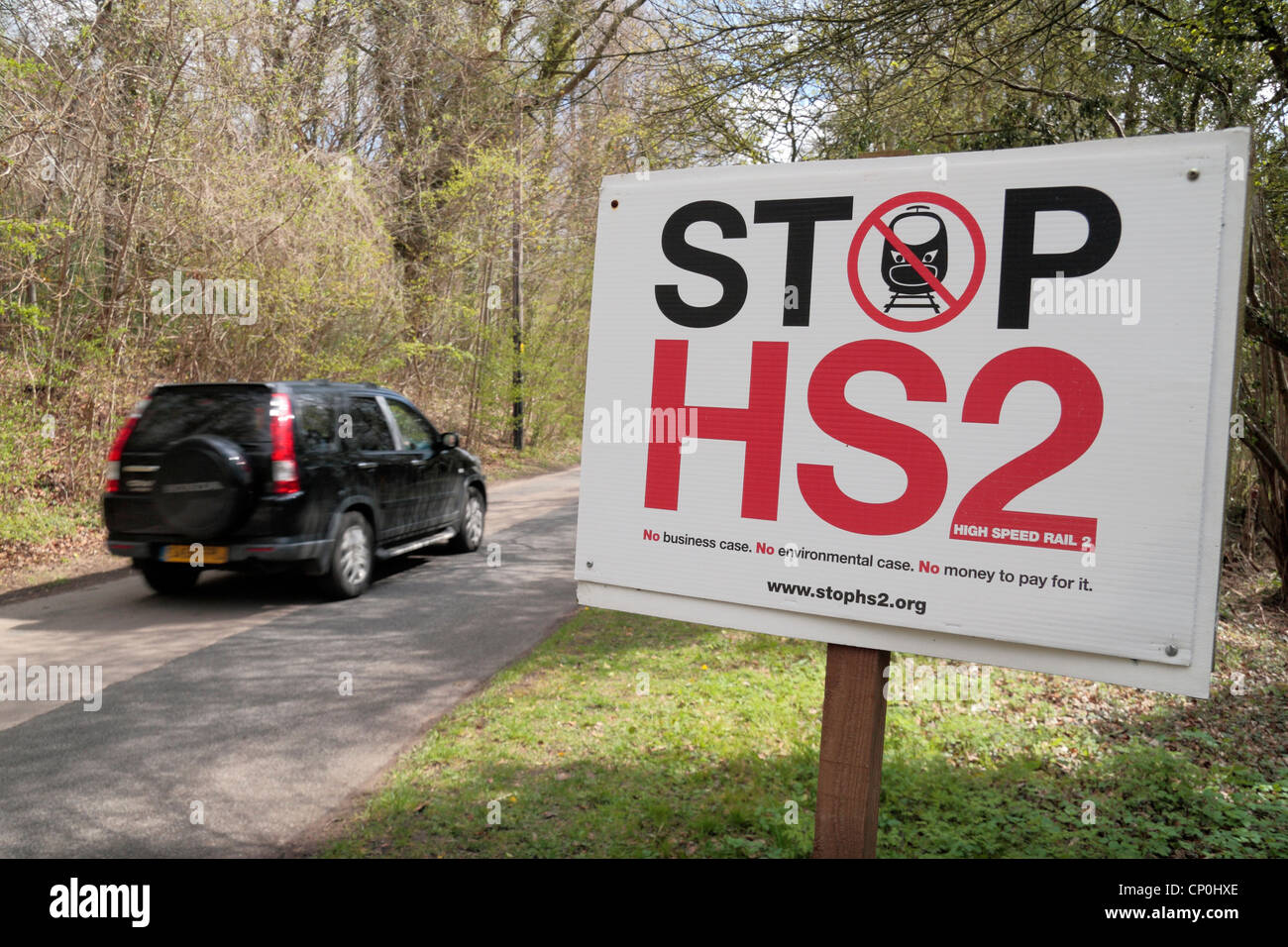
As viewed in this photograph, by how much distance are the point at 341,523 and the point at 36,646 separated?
2602 mm

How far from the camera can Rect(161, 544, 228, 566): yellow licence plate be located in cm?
792

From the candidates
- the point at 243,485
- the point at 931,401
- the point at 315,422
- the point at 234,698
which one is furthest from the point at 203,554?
the point at 931,401

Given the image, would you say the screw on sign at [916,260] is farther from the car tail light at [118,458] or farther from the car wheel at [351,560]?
the car tail light at [118,458]

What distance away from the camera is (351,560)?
875 centimetres

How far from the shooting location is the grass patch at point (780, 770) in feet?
13.0

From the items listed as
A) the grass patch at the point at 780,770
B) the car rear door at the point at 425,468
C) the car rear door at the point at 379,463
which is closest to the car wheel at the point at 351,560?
the car rear door at the point at 379,463

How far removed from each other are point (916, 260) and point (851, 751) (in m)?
1.39

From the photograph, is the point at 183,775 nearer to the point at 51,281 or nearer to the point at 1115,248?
the point at 1115,248

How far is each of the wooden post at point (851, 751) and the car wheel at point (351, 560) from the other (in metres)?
6.70

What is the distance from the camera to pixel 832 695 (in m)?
2.64

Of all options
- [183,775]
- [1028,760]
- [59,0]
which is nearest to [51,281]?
[59,0]

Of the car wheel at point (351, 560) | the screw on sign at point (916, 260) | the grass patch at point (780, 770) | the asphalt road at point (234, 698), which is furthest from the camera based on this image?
the car wheel at point (351, 560)
